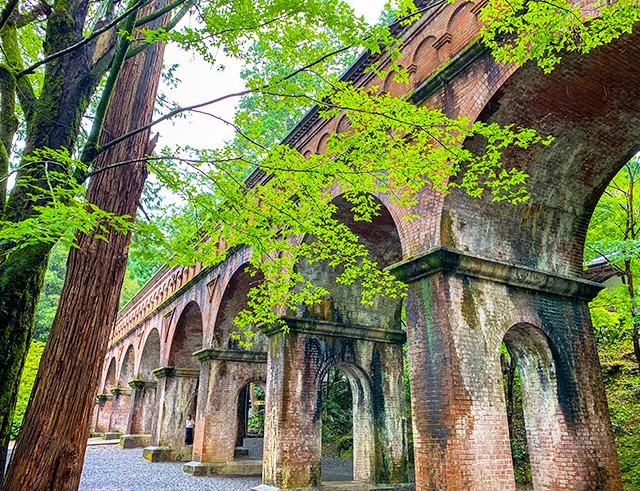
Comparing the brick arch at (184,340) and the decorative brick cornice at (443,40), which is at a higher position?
the decorative brick cornice at (443,40)

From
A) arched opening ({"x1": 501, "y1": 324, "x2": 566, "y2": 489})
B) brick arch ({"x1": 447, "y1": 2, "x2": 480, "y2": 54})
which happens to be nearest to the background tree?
brick arch ({"x1": 447, "y1": 2, "x2": 480, "y2": 54})

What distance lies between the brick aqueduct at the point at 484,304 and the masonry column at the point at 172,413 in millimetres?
8988

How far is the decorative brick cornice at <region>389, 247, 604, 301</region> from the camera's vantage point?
6750 millimetres

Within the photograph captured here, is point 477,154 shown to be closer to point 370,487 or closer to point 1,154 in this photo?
point 1,154

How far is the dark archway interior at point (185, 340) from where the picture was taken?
1862 centimetres

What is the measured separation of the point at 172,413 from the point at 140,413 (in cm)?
642

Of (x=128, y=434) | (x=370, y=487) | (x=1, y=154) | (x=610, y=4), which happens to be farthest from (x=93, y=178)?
(x=128, y=434)

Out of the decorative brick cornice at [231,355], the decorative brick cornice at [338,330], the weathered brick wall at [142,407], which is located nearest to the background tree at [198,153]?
the decorative brick cornice at [338,330]

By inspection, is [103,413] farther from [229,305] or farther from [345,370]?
[345,370]

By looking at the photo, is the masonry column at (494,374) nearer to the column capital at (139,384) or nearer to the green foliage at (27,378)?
the green foliage at (27,378)

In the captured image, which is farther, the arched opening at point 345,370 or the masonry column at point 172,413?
the masonry column at point 172,413

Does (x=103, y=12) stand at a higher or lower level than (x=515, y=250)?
higher

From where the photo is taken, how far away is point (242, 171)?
17.0 ft

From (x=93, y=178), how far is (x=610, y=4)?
6.16 metres
